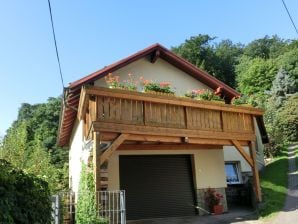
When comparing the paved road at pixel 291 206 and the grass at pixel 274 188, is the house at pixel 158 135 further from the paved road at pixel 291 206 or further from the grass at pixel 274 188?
the paved road at pixel 291 206

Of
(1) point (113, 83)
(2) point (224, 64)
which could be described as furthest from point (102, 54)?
(2) point (224, 64)

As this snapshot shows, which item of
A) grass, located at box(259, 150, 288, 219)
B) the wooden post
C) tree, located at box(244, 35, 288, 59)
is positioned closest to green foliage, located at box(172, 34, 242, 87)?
tree, located at box(244, 35, 288, 59)

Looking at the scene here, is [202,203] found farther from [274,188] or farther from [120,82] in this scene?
[120,82]

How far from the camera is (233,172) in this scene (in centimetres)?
1775

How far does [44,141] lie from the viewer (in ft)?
125

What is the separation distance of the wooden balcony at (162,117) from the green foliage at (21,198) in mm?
3843

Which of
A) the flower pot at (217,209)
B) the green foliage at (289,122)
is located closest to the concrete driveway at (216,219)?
the flower pot at (217,209)

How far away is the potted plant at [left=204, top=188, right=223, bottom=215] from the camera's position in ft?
44.5

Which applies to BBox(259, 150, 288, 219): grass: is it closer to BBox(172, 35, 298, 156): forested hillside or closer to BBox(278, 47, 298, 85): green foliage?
BBox(172, 35, 298, 156): forested hillside

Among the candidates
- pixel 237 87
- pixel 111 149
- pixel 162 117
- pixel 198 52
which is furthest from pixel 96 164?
pixel 237 87

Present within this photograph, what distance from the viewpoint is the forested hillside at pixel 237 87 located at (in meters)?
19.1

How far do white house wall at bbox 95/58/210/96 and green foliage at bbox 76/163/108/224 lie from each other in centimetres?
598

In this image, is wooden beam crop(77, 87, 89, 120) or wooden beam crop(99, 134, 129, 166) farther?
wooden beam crop(77, 87, 89, 120)

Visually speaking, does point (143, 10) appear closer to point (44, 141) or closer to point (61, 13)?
point (61, 13)
